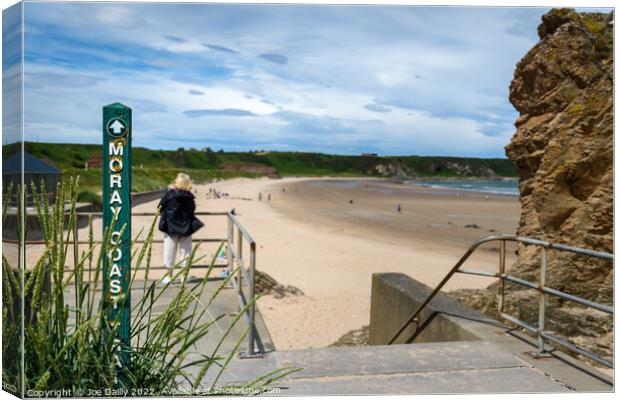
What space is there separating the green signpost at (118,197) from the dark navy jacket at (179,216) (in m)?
3.79

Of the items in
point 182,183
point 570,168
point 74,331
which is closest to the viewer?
point 74,331

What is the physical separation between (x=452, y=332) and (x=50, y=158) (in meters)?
3.60

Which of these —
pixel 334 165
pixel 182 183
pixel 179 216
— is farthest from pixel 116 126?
pixel 334 165

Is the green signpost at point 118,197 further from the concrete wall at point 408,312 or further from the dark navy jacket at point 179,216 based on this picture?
the dark navy jacket at point 179,216

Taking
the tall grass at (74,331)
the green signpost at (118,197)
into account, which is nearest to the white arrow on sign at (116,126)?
the green signpost at (118,197)

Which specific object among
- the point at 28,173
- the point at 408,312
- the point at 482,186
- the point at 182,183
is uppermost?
the point at 28,173

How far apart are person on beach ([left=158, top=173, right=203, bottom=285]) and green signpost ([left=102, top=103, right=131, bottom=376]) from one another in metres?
3.67

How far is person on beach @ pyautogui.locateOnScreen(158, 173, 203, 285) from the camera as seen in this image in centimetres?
665

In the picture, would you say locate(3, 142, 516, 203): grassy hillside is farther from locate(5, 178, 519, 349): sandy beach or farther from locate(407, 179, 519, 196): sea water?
locate(5, 178, 519, 349): sandy beach

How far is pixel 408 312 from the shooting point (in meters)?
6.11

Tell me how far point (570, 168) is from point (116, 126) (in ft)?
17.4

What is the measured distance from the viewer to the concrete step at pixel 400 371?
11.6ft

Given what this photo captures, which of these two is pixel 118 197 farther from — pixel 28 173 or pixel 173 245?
pixel 173 245

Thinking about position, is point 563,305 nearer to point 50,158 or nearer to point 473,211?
point 50,158
